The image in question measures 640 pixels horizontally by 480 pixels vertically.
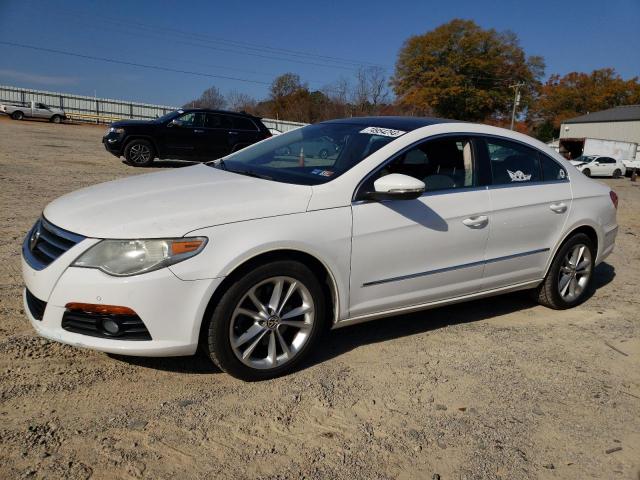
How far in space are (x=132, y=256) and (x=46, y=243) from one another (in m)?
0.62

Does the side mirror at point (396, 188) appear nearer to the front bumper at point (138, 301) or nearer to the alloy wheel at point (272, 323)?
the alloy wheel at point (272, 323)

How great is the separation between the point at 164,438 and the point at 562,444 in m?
2.04

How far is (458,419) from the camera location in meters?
3.03

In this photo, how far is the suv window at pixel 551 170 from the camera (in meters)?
4.61

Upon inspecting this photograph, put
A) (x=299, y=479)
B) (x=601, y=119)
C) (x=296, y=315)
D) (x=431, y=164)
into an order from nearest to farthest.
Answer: (x=299, y=479)
(x=296, y=315)
(x=431, y=164)
(x=601, y=119)

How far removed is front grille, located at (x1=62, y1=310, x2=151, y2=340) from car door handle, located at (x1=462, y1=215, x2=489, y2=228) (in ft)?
7.55

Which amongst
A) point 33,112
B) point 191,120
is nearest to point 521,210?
point 191,120

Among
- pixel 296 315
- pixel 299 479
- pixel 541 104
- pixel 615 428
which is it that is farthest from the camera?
pixel 541 104

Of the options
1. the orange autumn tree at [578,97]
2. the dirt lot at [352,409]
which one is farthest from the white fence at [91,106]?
the orange autumn tree at [578,97]

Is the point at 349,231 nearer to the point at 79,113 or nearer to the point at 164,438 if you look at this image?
the point at 164,438

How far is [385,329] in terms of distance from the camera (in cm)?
423

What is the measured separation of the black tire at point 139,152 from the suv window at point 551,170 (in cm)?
1173

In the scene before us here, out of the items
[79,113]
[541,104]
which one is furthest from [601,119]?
[79,113]

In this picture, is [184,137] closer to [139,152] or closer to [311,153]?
[139,152]
